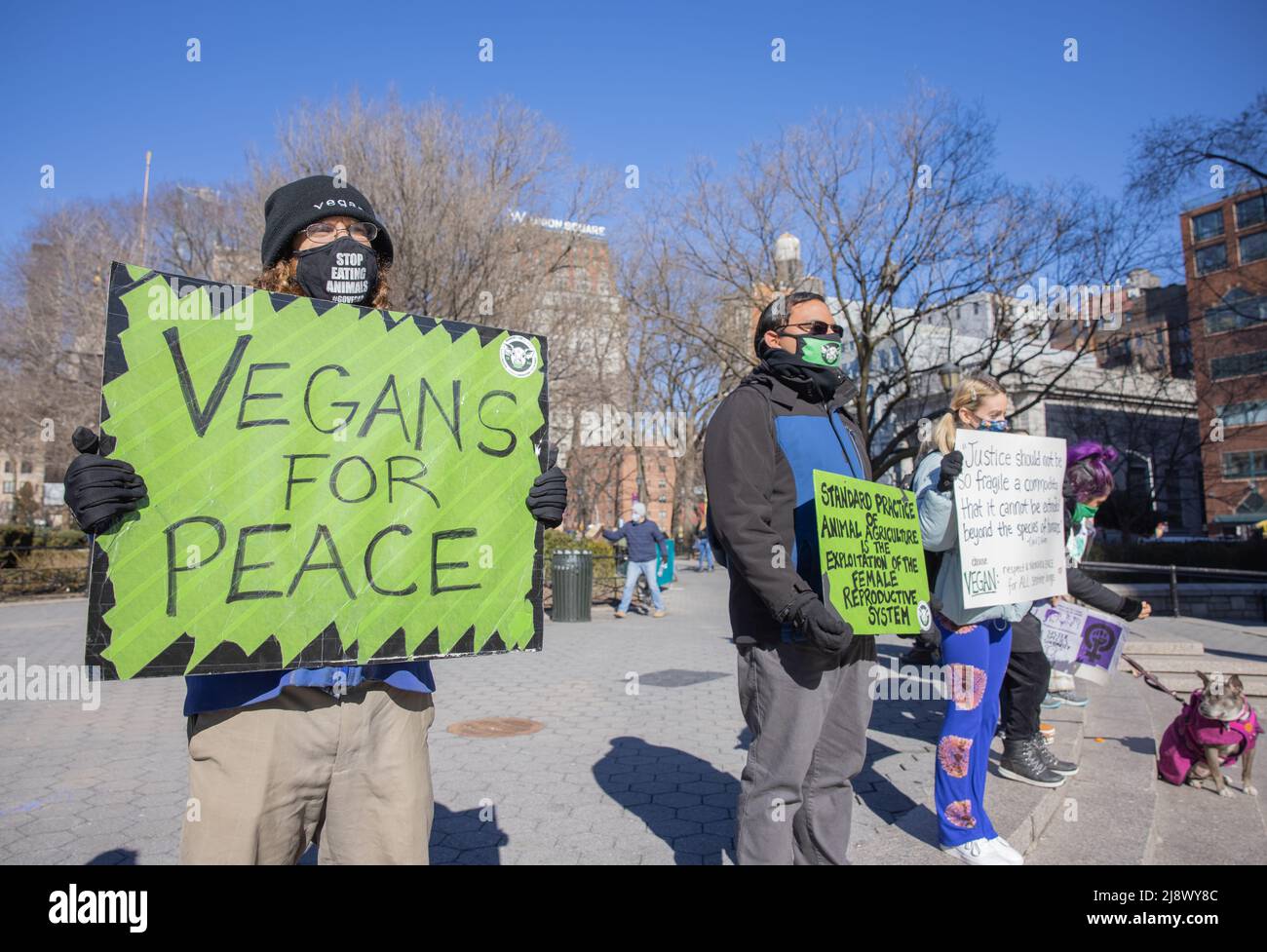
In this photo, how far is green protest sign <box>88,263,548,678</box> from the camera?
1.99 meters

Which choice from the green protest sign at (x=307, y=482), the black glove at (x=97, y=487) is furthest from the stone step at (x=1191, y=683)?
the black glove at (x=97, y=487)

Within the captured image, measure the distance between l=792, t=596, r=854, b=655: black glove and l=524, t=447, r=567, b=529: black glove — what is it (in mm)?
817

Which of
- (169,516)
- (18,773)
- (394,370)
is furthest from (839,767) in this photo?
(18,773)

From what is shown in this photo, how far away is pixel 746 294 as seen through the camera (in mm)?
22984

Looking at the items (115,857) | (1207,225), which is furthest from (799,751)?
(1207,225)

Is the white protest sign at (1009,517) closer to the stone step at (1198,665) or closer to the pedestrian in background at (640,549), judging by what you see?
the stone step at (1198,665)

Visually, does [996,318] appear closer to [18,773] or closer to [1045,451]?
[1045,451]

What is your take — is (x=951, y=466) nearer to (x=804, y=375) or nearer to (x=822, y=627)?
(x=804, y=375)

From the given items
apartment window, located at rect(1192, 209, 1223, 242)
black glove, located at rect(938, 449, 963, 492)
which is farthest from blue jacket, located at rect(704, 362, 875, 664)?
apartment window, located at rect(1192, 209, 1223, 242)

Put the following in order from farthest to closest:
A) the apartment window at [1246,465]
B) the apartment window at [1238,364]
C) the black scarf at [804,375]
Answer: the apartment window at [1246,465] < the apartment window at [1238,364] < the black scarf at [804,375]

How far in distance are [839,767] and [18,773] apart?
5522 millimetres

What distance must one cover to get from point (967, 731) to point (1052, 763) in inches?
67.9

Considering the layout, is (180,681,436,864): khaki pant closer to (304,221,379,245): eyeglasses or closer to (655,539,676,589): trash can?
(304,221,379,245): eyeglasses

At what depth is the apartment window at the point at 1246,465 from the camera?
2149 inches
